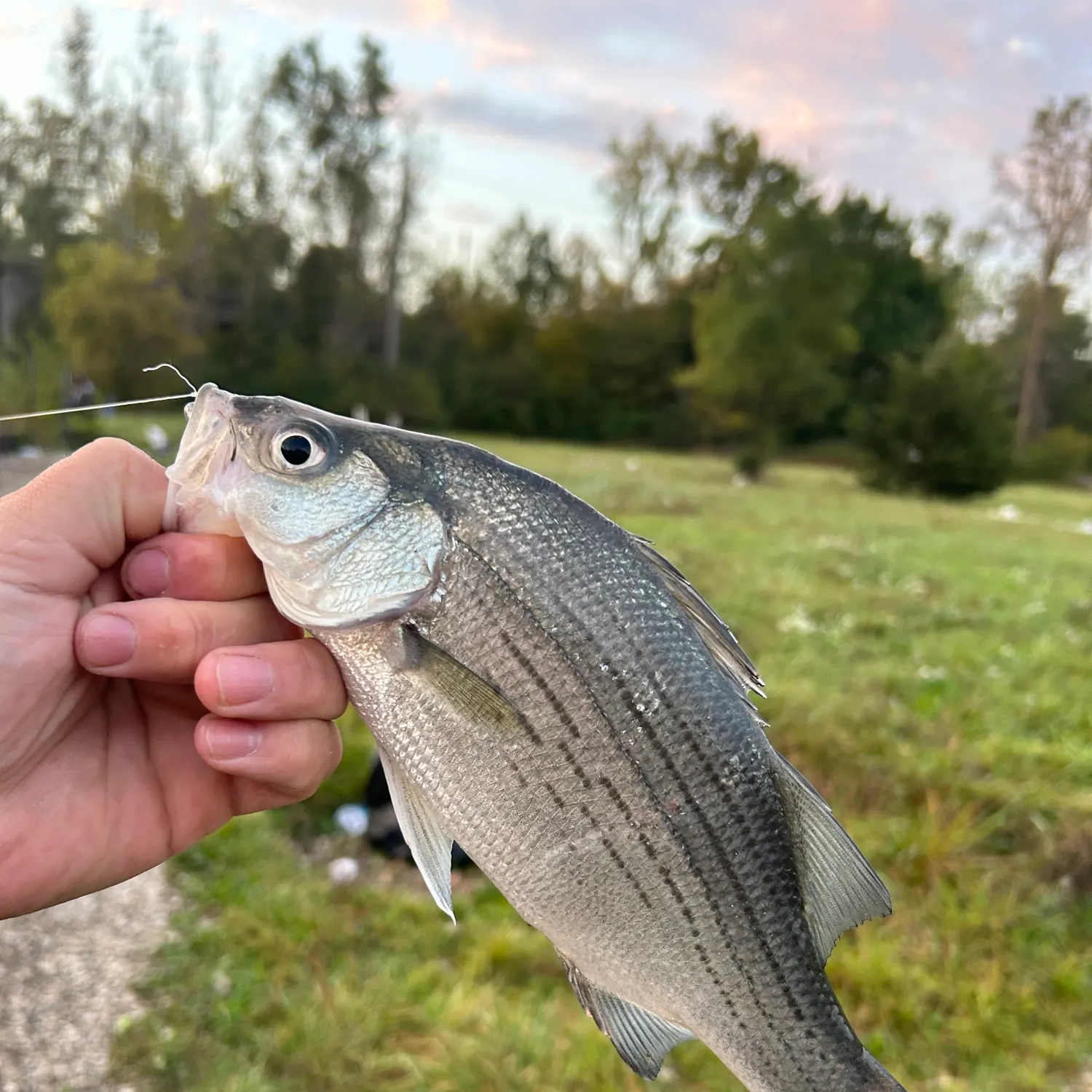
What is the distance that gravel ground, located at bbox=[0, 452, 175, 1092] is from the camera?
10.7 feet

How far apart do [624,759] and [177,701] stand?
1081 mm

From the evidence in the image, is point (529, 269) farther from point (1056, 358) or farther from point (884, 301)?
point (1056, 358)

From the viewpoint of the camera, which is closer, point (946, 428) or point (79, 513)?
point (79, 513)

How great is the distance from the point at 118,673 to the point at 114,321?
67.8ft

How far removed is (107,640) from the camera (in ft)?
5.20

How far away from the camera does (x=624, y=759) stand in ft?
5.14

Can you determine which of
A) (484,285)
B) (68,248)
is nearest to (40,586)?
(68,248)

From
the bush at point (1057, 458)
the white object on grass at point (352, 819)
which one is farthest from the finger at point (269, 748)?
the bush at point (1057, 458)

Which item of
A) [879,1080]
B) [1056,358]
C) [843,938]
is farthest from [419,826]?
[1056,358]

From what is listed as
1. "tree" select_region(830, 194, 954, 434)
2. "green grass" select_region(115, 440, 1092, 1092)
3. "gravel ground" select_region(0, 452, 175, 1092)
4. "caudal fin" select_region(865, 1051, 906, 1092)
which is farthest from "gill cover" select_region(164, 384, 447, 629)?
"tree" select_region(830, 194, 954, 434)

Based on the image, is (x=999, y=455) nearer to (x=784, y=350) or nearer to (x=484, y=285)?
(x=784, y=350)

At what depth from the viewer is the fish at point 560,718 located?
1537 millimetres

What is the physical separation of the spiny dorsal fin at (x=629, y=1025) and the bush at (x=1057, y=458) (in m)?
31.9

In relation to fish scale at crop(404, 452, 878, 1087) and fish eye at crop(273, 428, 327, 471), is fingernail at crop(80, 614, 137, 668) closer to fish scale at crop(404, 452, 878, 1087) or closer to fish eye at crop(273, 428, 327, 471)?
fish eye at crop(273, 428, 327, 471)
